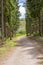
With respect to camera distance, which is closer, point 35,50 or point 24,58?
point 24,58

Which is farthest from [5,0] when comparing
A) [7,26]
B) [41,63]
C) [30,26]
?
→ [30,26]

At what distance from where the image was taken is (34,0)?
36938 mm

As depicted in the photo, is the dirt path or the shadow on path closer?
the dirt path

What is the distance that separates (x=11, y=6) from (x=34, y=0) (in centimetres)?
935

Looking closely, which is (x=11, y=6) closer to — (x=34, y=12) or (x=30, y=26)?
(x=34, y=12)

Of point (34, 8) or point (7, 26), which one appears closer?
point (7, 26)

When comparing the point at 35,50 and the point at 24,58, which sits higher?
the point at 24,58

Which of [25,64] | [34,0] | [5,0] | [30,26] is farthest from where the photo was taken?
[30,26]

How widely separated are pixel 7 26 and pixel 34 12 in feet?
38.1

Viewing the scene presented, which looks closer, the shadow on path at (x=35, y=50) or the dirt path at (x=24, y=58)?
the dirt path at (x=24, y=58)

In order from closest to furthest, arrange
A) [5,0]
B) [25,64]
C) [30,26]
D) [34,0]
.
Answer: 1. [25,64]
2. [5,0]
3. [34,0]
4. [30,26]

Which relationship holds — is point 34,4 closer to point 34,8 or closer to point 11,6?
point 34,8

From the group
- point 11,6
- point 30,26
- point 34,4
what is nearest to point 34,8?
point 34,4

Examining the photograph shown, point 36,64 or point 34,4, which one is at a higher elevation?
point 34,4
